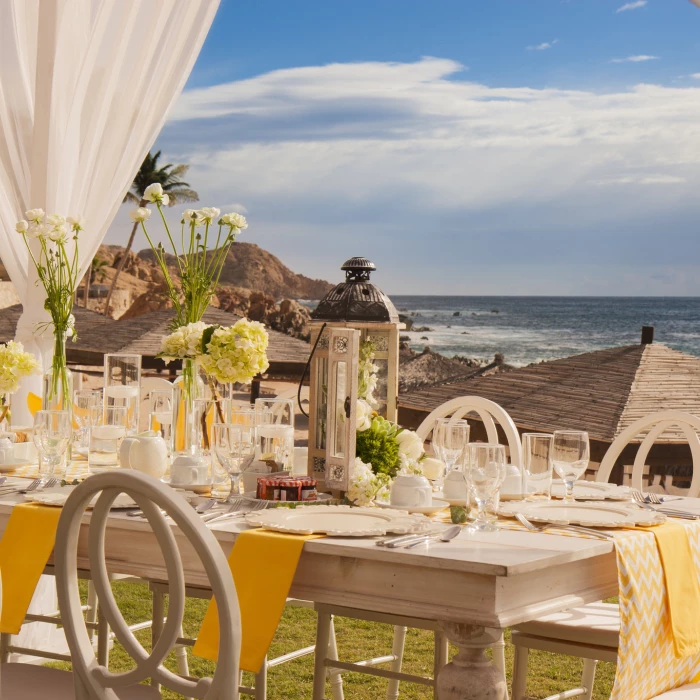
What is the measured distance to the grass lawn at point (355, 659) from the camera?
11.2 ft

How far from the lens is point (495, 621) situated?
4.79ft

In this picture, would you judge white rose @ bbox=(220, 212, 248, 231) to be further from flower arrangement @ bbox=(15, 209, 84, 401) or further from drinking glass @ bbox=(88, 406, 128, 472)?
drinking glass @ bbox=(88, 406, 128, 472)

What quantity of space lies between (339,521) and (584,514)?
0.49 meters

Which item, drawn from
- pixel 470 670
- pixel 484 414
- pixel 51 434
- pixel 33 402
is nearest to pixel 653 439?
pixel 484 414

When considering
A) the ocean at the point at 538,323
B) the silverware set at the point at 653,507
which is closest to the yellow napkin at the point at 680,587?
the silverware set at the point at 653,507

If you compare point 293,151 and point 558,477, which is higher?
point 293,151

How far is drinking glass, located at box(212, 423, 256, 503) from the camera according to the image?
190 centimetres

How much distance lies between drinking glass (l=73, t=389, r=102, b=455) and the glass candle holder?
29 mm

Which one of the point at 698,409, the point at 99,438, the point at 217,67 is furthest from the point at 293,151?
the point at 99,438

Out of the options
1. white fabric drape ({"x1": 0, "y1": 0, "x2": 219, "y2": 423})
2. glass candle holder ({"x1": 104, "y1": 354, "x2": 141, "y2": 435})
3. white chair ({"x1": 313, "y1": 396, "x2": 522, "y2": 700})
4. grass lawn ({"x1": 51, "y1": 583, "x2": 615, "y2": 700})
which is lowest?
grass lawn ({"x1": 51, "y1": 583, "x2": 615, "y2": 700})

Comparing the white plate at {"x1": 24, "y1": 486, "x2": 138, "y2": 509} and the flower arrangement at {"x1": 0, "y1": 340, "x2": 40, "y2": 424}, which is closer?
the white plate at {"x1": 24, "y1": 486, "x2": 138, "y2": 509}

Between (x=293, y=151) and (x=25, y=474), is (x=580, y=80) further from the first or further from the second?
(x=25, y=474)

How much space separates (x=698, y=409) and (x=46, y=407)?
3.33 meters

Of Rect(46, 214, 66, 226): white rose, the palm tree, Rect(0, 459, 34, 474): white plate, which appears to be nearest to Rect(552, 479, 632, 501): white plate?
Rect(0, 459, 34, 474): white plate
